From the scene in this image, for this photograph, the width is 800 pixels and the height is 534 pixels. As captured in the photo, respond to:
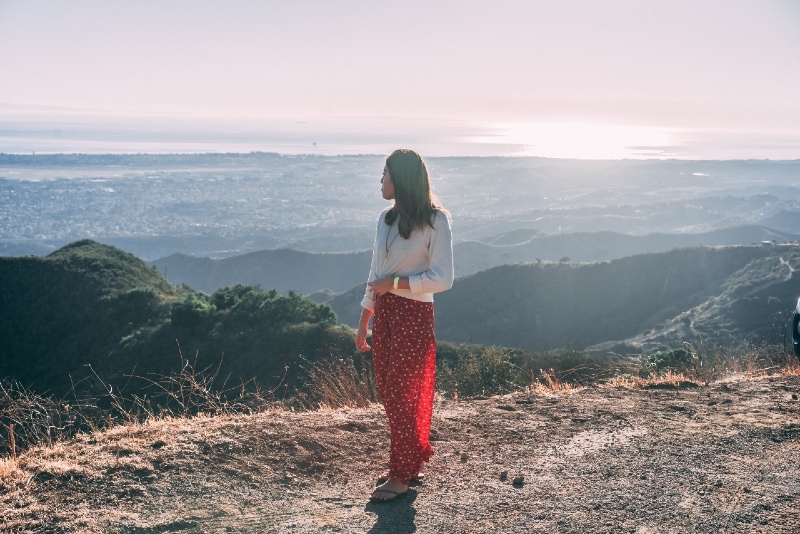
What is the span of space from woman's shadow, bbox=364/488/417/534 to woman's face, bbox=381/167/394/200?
1.51 metres

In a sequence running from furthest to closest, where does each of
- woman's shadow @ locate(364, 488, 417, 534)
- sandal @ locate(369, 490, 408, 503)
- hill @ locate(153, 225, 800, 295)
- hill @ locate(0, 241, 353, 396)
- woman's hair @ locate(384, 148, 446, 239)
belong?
1. hill @ locate(153, 225, 800, 295)
2. hill @ locate(0, 241, 353, 396)
3. sandal @ locate(369, 490, 408, 503)
4. woman's hair @ locate(384, 148, 446, 239)
5. woman's shadow @ locate(364, 488, 417, 534)

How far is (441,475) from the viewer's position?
3861 mm

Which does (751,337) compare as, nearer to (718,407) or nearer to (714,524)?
(718,407)

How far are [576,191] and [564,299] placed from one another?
454 feet

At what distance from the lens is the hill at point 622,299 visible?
3988 cm

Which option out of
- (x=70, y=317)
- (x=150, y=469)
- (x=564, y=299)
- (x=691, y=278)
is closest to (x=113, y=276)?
(x=70, y=317)

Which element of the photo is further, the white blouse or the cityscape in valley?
the cityscape in valley

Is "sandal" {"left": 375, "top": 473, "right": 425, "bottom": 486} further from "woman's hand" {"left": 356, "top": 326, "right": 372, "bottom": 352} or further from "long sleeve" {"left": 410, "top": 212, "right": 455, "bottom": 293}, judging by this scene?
"long sleeve" {"left": 410, "top": 212, "right": 455, "bottom": 293}

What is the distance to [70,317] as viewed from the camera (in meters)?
26.6

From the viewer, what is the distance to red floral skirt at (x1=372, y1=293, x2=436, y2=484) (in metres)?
3.47

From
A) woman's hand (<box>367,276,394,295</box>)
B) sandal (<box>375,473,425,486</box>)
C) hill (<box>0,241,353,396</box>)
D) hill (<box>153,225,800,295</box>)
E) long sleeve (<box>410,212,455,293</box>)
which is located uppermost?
long sleeve (<box>410,212,455,293</box>)

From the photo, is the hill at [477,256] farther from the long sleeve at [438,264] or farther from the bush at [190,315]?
the long sleeve at [438,264]

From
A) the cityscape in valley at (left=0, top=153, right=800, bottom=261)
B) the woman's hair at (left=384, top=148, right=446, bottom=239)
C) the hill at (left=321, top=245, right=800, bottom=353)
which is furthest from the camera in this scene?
the cityscape in valley at (left=0, top=153, right=800, bottom=261)

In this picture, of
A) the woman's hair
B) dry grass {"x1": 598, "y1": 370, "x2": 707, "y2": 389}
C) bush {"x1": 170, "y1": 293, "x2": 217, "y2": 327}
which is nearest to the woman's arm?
the woman's hair
